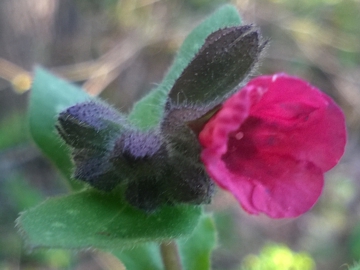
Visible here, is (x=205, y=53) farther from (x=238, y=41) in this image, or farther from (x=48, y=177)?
(x=48, y=177)

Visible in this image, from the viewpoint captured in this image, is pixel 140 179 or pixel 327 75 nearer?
pixel 140 179

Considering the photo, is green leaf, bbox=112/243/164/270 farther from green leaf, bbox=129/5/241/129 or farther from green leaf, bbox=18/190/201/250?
green leaf, bbox=129/5/241/129

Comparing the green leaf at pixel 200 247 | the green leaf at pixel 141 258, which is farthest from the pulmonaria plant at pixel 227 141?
the green leaf at pixel 200 247

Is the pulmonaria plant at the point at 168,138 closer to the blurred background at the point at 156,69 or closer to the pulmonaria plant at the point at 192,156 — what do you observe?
the pulmonaria plant at the point at 192,156

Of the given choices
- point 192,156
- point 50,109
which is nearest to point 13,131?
point 50,109

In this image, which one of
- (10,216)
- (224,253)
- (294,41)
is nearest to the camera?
(10,216)

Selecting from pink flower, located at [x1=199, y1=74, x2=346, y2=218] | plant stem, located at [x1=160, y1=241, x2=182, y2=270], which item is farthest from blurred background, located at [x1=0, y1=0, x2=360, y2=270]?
pink flower, located at [x1=199, y1=74, x2=346, y2=218]

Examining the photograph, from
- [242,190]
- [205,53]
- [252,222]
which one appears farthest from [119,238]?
[252,222]
